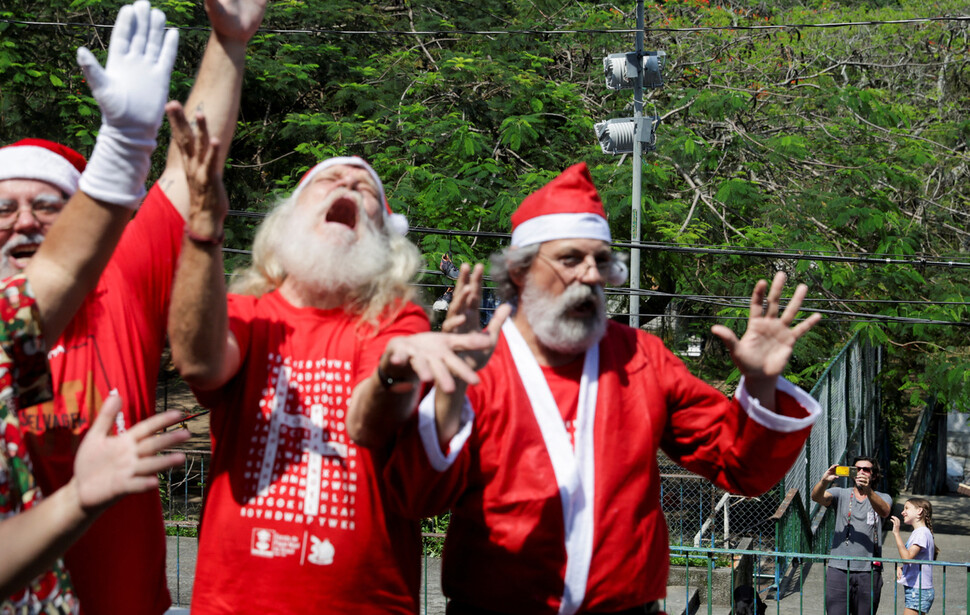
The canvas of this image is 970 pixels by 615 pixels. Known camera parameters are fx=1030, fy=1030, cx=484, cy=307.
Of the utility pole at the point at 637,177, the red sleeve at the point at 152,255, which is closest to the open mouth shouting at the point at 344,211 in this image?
the red sleeve at the point at 152,255

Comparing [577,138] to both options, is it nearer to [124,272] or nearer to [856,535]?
[856,535]

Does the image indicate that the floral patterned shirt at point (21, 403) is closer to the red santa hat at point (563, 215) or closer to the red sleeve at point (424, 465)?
the red sleeve at point (424, 465)

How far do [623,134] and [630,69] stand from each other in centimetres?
88

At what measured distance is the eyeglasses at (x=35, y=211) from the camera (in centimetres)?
223

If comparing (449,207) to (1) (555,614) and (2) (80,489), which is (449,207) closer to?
(1) (555,614)

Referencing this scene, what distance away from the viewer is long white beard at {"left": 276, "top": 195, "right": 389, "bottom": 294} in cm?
260

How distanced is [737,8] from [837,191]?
22.9 feet

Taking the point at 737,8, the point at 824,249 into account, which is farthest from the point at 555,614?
the point at 737,8

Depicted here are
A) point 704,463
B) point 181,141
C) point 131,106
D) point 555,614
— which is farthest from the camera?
point 704,463

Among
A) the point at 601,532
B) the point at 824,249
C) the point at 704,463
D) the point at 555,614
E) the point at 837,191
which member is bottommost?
the point at 555,614

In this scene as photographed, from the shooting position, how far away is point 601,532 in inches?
97.9

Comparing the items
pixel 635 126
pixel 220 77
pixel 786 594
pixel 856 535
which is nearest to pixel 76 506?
pixel 220 77

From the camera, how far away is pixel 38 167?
228cm

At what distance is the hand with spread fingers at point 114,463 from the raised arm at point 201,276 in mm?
539
